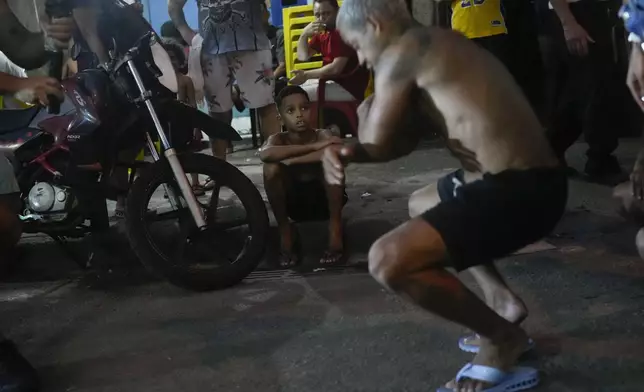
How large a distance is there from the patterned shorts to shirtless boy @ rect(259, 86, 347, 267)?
0.90 metres

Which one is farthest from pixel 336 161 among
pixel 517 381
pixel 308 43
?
pixel 308 43

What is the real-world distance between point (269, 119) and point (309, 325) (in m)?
2.13

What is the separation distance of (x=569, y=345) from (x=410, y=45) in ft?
3.92

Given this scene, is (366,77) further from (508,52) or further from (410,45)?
(410,45)

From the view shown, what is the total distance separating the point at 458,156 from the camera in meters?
2.10

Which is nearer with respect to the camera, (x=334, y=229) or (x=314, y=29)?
(x=334, y=229)

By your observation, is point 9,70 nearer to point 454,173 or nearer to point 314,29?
point 314,29

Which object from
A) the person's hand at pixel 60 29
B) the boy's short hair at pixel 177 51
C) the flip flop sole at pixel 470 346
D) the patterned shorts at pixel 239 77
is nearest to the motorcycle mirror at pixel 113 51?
the person's hand at pixel 60 29

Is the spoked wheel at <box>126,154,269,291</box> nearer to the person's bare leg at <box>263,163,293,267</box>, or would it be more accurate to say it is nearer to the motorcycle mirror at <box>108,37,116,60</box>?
the person's bare leg at <box>263,163,293,267</box>

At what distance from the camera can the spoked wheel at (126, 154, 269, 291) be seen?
10.5ft

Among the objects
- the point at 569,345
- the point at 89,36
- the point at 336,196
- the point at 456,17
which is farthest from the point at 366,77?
the point at 569,345

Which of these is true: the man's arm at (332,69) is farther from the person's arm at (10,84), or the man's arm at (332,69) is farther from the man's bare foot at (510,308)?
the man's bare foot at (510,308)

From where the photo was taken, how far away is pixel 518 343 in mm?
2162

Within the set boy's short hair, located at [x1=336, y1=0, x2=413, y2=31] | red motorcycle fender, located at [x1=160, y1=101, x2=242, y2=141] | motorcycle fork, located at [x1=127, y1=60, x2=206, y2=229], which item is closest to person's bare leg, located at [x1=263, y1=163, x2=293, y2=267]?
red motorcycle fender, located at [x1=160, y1=101, x2=242, y2=141]
